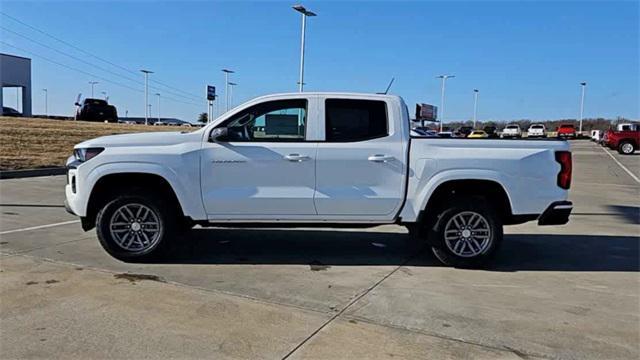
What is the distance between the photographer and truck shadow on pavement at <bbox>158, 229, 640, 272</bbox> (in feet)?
21.1

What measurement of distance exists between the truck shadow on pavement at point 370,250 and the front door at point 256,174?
68 centimetres

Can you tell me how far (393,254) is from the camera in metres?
6.86

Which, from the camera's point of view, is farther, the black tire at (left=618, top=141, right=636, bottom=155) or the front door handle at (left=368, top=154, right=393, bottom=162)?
the black tire at (left=618, top=141, right=636, bottom=155)

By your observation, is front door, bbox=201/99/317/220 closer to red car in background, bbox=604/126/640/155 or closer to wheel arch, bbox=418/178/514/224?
wheel arch, bbox=418/178/514/224

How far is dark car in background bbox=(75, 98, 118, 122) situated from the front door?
38.9 metres

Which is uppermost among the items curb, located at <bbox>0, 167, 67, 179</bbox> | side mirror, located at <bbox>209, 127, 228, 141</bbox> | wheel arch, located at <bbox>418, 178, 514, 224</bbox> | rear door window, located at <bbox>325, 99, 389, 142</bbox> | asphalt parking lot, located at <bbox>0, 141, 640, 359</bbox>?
rear door window, located at <bbox>325, 99, 389, 142</bbox>

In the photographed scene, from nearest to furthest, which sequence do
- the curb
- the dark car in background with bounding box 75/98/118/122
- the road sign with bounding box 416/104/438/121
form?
the curb, the road sign with bounding box 416/104/438/121, the dark car in background with bounding box 75/98/118/122

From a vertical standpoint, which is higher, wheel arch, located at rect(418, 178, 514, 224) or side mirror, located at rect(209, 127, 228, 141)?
side mirror, located at rect(209, 127, 228, 141)

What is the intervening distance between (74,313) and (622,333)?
14.7 ft

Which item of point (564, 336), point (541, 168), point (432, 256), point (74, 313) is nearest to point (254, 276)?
point (74, 313)

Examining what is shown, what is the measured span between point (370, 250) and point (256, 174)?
1975mm

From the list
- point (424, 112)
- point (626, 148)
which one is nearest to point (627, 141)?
point (626, 148)

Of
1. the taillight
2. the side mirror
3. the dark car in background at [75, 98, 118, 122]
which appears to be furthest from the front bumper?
the dark car in background at [75, 98, 118, 122]

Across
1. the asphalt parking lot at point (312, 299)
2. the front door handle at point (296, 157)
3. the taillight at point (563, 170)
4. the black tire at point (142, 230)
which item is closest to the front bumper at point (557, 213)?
the taillight at point (563, 170)
